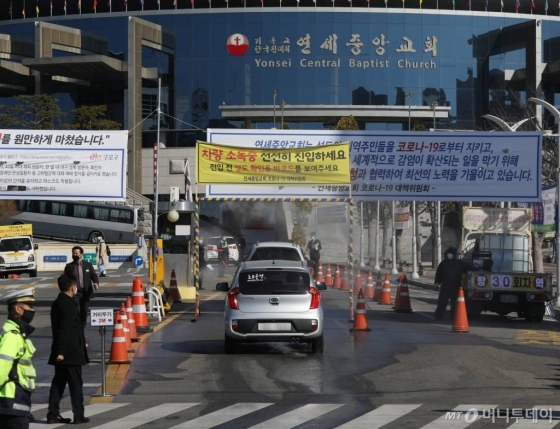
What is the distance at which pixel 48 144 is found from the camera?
1026 inches

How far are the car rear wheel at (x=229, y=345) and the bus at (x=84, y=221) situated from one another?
5137cm

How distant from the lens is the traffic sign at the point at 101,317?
12484 millimetres

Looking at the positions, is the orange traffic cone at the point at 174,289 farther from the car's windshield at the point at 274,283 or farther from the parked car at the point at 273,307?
the car's windshield at the point at 274,283

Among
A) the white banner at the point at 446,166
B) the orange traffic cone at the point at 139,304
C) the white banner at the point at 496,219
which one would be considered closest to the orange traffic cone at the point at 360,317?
the orange traffic cone at the point at 139,304

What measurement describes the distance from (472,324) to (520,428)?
43.4 ft

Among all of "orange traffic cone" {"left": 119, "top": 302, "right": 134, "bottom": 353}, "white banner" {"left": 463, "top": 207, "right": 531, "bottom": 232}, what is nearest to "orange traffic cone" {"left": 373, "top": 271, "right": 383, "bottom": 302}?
"white banner" {"left": 463, "top": 207, "right": 531, "bottom": 232}

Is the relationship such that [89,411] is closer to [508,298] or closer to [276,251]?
[276,251]

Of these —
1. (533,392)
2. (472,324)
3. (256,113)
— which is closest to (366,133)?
(472,324)

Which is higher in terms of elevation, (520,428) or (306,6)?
(306,6)

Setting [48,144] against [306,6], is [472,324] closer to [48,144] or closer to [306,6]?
[48,144]

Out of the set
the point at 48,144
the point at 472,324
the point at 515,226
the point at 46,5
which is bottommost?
the point at 472,324

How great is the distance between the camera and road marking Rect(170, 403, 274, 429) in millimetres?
10348

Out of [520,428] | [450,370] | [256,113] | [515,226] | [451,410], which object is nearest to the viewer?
[520,428]
